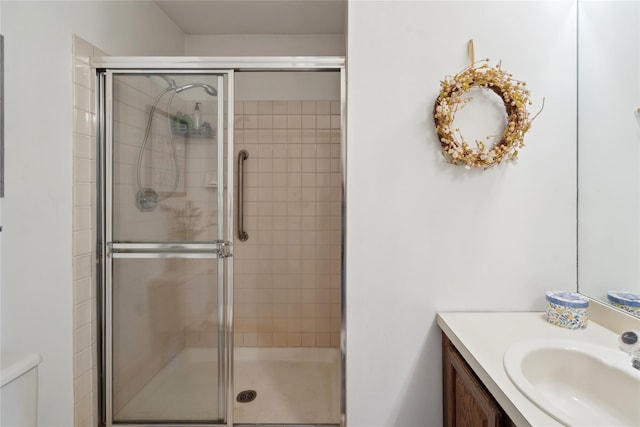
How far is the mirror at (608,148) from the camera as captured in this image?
1.17 meters

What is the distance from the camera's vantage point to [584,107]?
1369 mm

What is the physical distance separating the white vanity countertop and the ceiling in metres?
2.06

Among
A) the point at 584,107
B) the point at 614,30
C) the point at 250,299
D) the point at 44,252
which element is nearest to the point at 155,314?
the point at 44,252

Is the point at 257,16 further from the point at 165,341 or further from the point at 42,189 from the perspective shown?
the point at 165,341

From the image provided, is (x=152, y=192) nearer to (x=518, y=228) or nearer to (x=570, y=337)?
(x=518, y=228)

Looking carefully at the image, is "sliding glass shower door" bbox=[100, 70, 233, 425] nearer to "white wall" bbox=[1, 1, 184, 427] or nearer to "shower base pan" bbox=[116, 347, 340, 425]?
"shower base pan" bbox=[116, 347, 340, 425]

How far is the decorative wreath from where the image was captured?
1319 mm

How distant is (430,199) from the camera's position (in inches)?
56.1

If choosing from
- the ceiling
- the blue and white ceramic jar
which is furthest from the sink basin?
the ceiling

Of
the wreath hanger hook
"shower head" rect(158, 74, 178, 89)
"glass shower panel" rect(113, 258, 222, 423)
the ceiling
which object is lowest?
"glass shower panel" rect(113, 258, 222, 423)

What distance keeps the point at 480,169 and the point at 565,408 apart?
2.93 feet

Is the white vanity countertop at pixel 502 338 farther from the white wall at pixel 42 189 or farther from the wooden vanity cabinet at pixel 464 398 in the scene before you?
the white wall at pixel 42 189

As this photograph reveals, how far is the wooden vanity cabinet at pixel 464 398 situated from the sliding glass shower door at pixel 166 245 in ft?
3.38

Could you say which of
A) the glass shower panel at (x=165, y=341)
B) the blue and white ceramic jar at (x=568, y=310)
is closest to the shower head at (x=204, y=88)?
the glass shower panel at (x=165, y=341)
